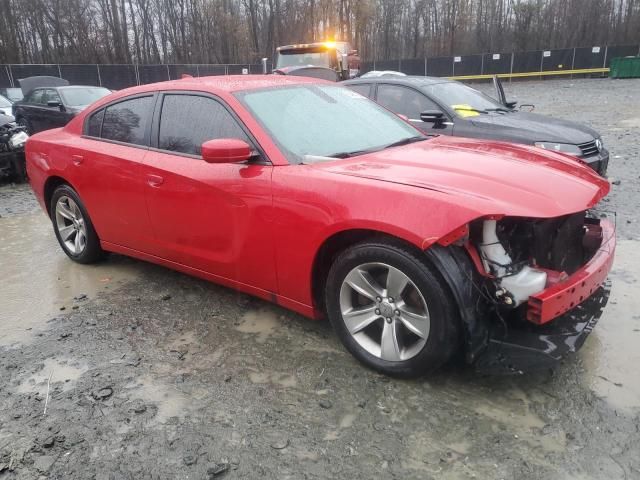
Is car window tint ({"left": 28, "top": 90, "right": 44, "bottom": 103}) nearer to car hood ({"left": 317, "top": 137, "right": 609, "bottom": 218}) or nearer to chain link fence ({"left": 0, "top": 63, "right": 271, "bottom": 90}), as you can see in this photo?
car hood ({"left": 317, "top": 137, "right": 609, "bottom": 218})

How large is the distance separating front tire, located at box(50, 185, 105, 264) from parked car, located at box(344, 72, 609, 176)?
3930 mm

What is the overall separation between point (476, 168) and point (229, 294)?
7.03ft

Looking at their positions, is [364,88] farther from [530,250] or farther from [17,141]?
[17,141]

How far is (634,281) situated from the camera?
3973 millimetres

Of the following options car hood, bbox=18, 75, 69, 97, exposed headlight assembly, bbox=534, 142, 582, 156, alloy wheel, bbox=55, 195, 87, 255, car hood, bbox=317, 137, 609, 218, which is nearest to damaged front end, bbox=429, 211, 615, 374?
car hood, bbox=317, 137, 609, 218

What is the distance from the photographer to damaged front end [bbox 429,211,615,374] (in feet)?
8.12

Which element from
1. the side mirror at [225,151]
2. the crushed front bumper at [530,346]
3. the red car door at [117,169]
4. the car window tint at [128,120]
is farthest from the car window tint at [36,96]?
the crushed front bumper at [530,346]

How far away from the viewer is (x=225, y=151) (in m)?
2.98

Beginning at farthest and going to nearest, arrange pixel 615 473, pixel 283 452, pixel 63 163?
pixel 63 163 < pixel 283 452 < pixel 615 473

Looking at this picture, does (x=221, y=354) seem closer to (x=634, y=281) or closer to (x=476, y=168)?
Result: (x=476, y=168)

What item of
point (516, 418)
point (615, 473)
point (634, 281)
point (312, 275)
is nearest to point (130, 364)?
point (312, 275)

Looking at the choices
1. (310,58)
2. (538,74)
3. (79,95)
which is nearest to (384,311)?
(79,95)

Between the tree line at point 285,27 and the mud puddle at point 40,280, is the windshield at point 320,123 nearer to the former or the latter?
the mud puddle at point 40,280

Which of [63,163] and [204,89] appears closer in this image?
[204,89]
